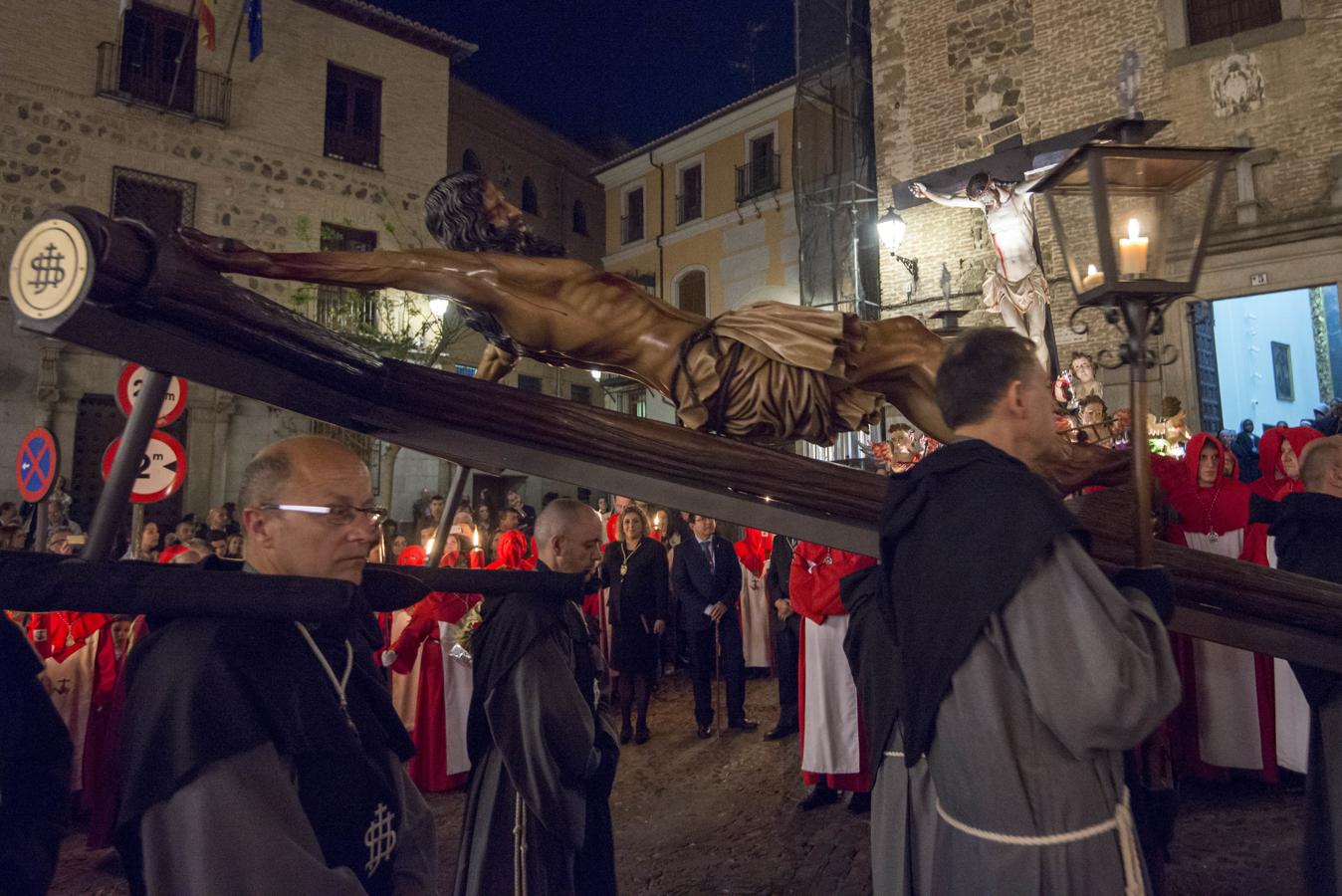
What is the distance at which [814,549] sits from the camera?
597cm

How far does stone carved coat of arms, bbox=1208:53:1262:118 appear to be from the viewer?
10.6 meters

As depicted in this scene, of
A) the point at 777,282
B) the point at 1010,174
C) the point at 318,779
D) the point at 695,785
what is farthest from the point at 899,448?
the point at 777,282

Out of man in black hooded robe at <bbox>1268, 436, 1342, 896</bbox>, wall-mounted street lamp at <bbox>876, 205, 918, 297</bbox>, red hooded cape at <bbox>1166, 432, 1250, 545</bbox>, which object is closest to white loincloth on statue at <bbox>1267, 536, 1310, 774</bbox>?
red hooded cape at <bbox>1166, 432, 1250, 545</bbox>

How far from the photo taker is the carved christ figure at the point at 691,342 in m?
2.94

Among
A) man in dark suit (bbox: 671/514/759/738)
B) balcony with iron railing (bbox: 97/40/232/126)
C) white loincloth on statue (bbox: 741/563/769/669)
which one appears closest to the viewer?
man in dark suit (bbox: 671/514/759/738)

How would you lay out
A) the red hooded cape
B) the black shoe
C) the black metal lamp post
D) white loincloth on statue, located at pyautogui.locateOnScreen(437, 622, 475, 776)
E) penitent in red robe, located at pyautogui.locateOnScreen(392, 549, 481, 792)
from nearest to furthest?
the black metal lamp post < the black shoe < the red hooded cape < penitent in red robe, located at pyautogui.locateOnScreen(392, 549, 481, 792) < white loincloth on statue, located at pyautogui.locateOnScreen(437, 622, 475, 776)

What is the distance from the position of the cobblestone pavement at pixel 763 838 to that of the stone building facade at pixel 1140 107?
17.9 ft

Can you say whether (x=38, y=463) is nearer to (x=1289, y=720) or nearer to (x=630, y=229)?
(x=1289, y=720)

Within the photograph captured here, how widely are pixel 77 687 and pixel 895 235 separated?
11.6 metres

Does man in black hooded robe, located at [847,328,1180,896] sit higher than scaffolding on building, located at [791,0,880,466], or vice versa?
scaffolding on building, located at [791,0,880,466]

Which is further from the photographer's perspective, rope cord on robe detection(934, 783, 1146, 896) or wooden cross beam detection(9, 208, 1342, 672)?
wooden cross beam detection(9, 208, 1342, 672)

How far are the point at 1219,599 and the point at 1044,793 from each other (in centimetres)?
99

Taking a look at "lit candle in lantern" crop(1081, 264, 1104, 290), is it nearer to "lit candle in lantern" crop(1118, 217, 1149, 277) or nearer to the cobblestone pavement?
"lit candle in lantern" crop(1118, 217, 1149, 277)

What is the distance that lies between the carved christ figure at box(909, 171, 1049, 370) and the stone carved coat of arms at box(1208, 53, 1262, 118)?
3.01 m
